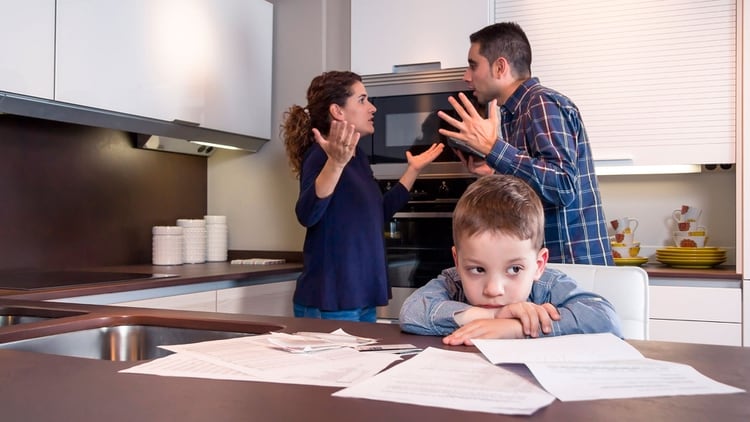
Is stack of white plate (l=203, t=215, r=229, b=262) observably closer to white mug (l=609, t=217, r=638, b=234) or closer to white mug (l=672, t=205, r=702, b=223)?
white mug (l=609, t=217, r=638, b=234)

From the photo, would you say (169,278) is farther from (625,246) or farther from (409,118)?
(625,246)

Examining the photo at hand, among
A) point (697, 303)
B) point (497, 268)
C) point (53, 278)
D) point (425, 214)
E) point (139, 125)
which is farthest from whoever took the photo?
point (425, 214)

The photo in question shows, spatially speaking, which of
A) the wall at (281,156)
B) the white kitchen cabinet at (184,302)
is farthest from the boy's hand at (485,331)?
the wall at (281,156)

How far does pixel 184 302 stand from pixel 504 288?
154 centimetres

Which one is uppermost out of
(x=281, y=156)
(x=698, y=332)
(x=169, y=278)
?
(x=281, y=156)

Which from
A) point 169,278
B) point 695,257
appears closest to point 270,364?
point 169,278

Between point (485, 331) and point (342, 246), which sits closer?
point (485, 331)

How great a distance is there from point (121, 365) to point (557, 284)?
0.74m

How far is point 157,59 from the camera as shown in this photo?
2.64 metres

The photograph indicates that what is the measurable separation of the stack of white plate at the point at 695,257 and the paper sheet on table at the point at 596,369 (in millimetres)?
1968

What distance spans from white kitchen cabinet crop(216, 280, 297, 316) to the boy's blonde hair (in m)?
1.58

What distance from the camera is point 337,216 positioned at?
2.34 m

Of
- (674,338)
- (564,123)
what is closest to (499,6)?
(564,123)

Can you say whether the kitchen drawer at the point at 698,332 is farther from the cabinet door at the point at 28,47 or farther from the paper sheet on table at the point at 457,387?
the cabinet door at the point at 28,47
